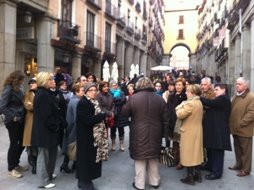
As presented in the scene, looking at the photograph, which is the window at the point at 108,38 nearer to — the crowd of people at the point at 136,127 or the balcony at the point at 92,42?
the balcony at the point at 92,42

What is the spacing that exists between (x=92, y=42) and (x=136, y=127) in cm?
1815

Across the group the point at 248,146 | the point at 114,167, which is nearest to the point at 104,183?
the point at 114,167

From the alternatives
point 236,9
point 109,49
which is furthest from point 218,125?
point 109,49

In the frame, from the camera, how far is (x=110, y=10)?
26.2 m

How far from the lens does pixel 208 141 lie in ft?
20.9

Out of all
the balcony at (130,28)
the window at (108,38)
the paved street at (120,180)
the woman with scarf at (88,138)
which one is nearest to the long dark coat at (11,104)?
the paved street at (120,180)

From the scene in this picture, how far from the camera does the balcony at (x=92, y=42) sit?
2224 cm

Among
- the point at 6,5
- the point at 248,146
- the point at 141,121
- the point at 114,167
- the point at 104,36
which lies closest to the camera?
the point at 141,121

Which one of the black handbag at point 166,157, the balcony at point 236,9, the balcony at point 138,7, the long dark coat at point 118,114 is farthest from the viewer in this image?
the balcony at point 138,7

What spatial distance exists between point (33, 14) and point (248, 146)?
13259mm

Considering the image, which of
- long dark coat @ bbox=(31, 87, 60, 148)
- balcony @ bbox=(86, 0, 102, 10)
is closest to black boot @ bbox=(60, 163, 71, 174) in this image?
long dark coat @ bbox=(31, 87, 60, 148)

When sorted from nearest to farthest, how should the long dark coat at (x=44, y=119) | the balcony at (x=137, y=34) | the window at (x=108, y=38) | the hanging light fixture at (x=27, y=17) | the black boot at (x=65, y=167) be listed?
the long dark coat at (x=44, y=119) → the black boot at (x=65, y=167) → the hanging light fixture at (x=27, y=17) → the window at (x=108, y=38) → the balcony at (x=137, y=34)

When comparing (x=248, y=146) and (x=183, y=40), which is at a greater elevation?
(x=183, y=40)

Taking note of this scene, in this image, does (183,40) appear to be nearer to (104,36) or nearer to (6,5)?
(104,36)
